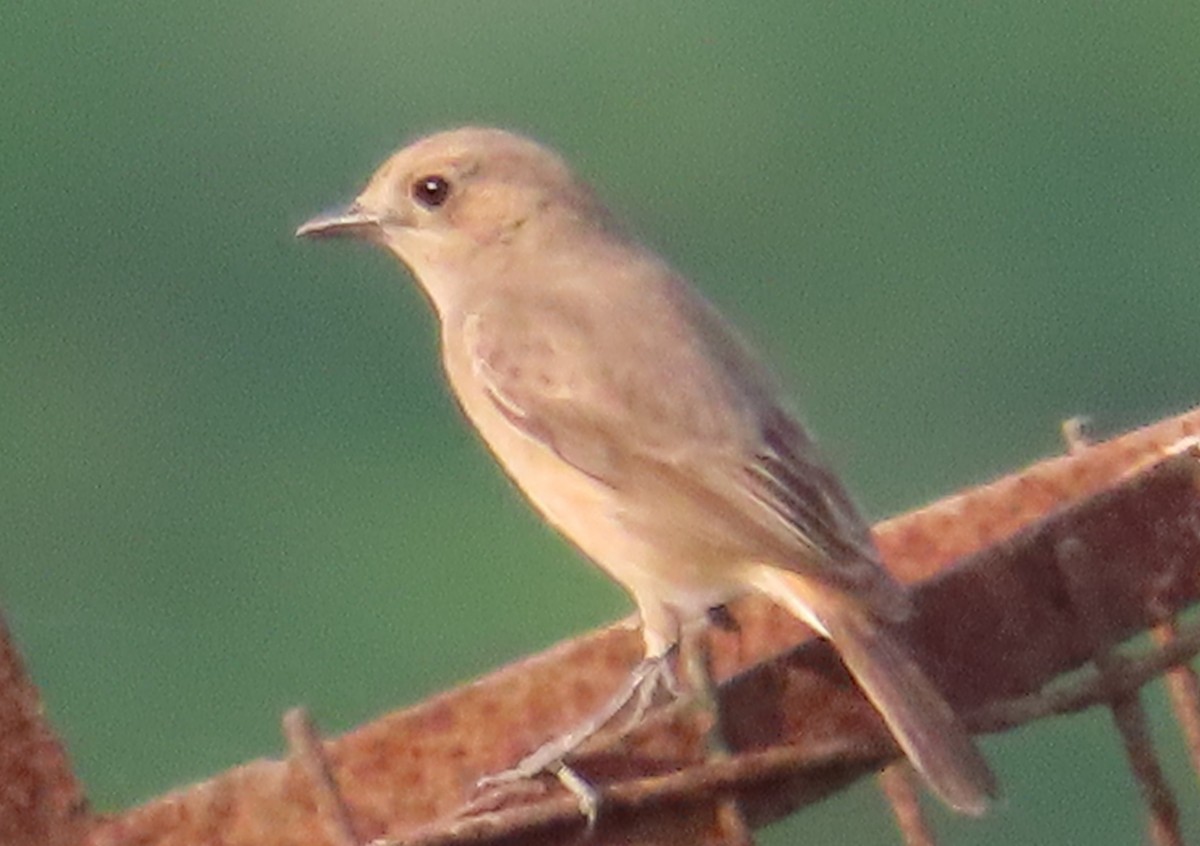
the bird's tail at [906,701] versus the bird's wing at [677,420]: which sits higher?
the bird's wing at [677,420]

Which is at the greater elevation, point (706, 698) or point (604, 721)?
point (706, 698)

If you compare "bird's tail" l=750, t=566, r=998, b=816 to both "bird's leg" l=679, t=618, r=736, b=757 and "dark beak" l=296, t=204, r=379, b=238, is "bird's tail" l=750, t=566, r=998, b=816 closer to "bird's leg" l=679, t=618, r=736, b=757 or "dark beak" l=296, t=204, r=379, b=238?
"bird's leg" l=679, t=618, r=736, b=757

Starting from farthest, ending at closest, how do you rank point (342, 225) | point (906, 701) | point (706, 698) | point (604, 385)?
point (342, 225) < point (604, 385) < point (906, 701) < point (706, 698)

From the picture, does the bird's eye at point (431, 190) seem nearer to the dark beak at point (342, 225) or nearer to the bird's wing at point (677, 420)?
the dark beak at point (342, 225)

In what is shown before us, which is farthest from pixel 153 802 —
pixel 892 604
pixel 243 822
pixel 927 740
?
pixel 892 604

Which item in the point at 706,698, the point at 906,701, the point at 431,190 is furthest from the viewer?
the point at 431,190

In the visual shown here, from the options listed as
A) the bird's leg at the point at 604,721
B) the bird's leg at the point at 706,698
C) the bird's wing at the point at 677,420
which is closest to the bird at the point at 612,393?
the bird's wing at the point at 677,420

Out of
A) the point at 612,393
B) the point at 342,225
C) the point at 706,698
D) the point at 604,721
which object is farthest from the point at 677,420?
the point at 706,698

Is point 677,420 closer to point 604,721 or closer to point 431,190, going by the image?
point 431,190
